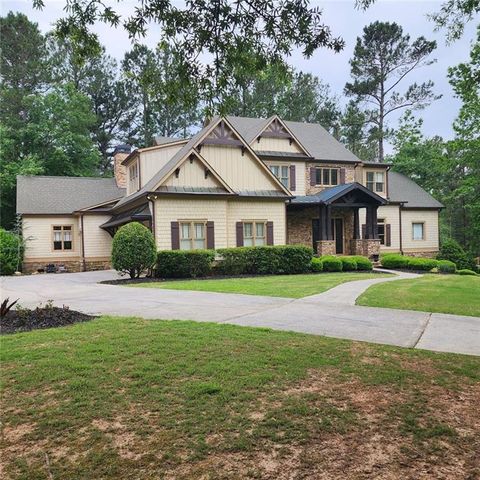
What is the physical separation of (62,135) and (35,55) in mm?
9279

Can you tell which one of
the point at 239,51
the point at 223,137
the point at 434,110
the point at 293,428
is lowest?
the point at 293,428

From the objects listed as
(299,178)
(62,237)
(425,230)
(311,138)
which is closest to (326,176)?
(299,178)

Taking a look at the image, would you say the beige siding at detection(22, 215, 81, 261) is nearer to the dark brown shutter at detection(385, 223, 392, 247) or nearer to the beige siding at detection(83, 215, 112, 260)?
the beige siding at detection(83, 215, 112, 260)

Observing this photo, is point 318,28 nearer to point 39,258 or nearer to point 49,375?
point 49,375

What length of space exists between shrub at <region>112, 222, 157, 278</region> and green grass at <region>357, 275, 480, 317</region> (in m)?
8.29

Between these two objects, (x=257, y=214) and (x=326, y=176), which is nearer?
(x=257, y=214)

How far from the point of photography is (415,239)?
29.6 m

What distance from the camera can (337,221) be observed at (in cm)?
2648

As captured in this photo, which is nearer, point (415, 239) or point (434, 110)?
point (415, 239)

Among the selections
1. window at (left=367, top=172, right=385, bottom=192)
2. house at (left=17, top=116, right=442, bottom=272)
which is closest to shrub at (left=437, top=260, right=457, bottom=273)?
house at (left=17, top=116, right=442, bottom=272)

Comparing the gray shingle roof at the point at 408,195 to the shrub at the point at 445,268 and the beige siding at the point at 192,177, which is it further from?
the beige siding at the point at 192,177

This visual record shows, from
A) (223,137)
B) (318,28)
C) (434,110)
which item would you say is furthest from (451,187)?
(318,28)

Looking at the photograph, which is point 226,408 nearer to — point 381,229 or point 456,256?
point 456,256

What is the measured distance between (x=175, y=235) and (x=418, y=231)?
18645 millimetres
